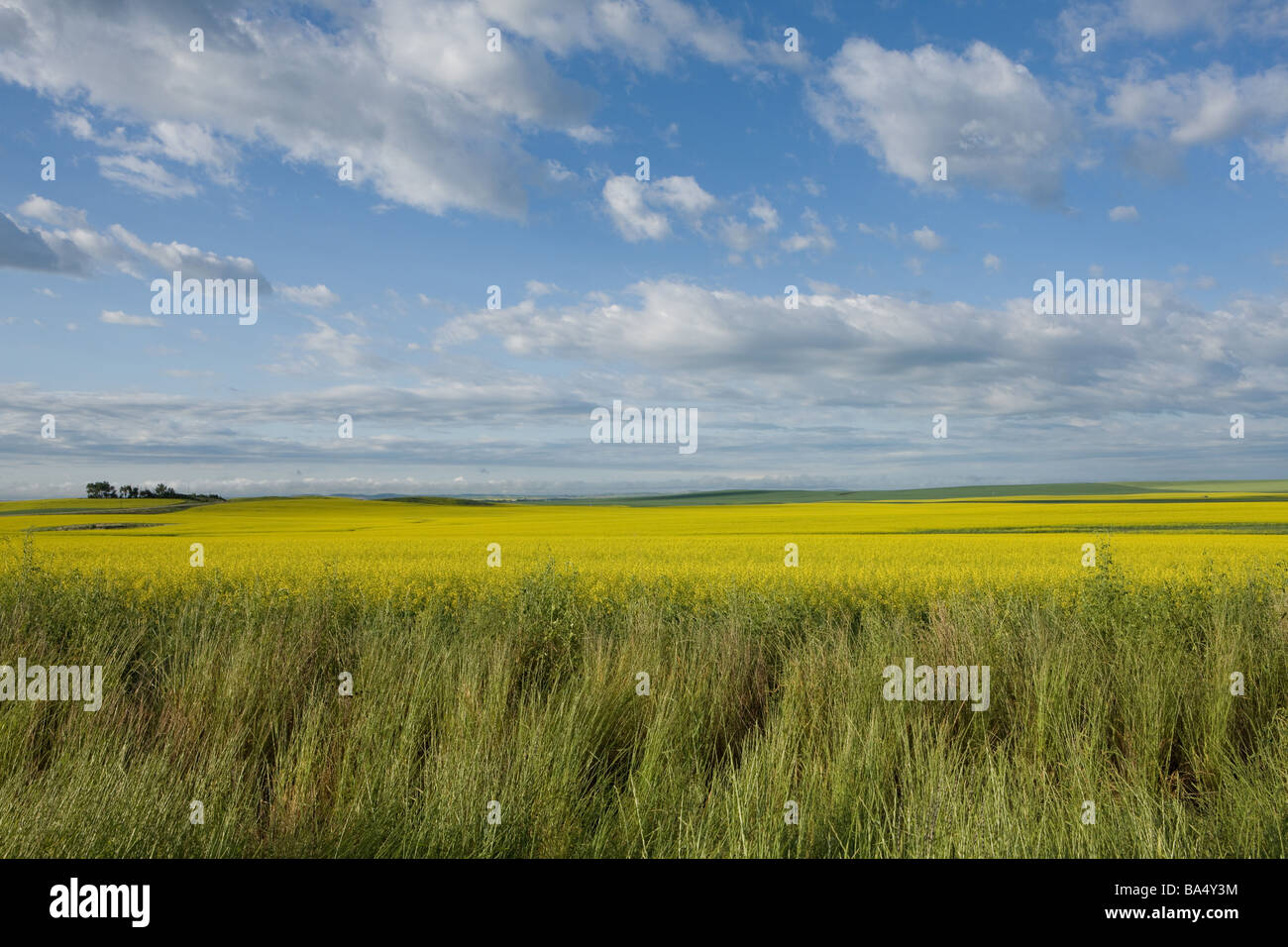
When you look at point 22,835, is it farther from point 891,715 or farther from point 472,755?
point 891,715

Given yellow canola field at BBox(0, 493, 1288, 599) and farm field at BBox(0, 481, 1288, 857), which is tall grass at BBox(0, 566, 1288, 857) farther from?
yellow canola field at BBox(0, 493, 1288, 599)

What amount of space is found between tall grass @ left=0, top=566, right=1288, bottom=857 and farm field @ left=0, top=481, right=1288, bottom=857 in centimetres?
3

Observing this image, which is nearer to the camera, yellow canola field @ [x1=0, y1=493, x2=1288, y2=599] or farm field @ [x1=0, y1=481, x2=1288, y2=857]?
farm field @ [x1=0, y1=481, x2=1288, y2=857]

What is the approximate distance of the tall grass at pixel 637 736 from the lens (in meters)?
3.70

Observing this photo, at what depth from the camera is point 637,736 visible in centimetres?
536

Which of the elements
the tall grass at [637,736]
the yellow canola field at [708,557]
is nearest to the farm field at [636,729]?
the tall grass at [637,736]

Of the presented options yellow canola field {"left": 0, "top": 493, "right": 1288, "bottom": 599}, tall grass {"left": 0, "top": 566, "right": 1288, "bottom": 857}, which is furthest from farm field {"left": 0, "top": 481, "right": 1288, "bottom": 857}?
yellow canola field {"left": 0, "top": 493, "right": 1288, "bottom": 599}

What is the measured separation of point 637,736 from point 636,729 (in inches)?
11.4

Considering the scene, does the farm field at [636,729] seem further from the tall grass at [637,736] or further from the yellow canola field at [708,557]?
the yellow canola field at [708,557]

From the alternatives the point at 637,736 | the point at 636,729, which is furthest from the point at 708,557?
the point at 637,736

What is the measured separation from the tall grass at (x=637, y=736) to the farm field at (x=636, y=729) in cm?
3

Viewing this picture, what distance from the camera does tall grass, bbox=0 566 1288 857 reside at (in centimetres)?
370

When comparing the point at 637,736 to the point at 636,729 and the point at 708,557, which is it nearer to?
the point at 636,729
